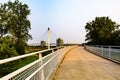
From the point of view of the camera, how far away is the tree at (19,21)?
2743 inches

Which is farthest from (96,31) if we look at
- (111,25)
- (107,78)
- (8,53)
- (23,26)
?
(107,78)

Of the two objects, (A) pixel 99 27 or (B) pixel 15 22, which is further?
(A) pixel 99 27

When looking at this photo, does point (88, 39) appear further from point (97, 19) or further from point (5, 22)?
point (5, 22)

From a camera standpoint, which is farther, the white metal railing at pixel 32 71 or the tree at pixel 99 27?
the tree at pixel 99 27

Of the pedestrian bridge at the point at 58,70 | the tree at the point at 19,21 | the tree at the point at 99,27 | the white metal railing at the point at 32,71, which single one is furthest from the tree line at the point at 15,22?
the white metal railing at the point at 32,71

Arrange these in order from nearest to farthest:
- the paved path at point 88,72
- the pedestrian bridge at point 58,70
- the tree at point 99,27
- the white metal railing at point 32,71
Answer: the white metal railing at point 32,71 < the pedestrian bridge at point 58,70 < the paved path at point 88,72 < the tree at point 99,27

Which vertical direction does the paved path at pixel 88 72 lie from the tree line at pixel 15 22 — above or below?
below

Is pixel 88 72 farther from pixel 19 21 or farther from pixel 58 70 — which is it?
pixel 19 21

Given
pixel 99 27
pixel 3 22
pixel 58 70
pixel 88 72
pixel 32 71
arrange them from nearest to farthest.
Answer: pixel 32 71, pixel 88 72, pixel 58 70, pixel 3 22, pixel 99 27

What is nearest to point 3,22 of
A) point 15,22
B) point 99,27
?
point 15,22

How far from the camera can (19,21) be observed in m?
72.2

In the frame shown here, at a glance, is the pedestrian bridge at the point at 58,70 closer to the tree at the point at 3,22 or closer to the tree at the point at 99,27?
the tree at the point at 3,22

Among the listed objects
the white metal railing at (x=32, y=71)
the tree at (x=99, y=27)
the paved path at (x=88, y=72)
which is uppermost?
the tree at (x=99, y=27)

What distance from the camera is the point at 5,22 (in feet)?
229
